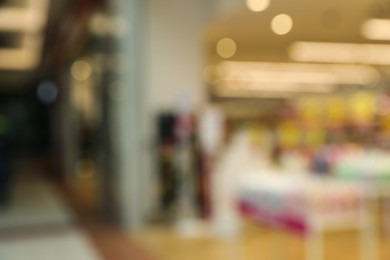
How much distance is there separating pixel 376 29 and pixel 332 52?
3.71 meters

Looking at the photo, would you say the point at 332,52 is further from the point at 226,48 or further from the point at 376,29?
the point at 376,29

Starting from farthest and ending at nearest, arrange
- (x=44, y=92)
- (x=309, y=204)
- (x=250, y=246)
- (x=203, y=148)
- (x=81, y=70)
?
(x=44, y=92)
(x=81, y=70)
(x=203, y=148)
(x=250, y=246)
(x=309, y=204)

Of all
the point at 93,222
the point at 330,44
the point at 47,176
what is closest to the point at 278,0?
the point at 93,222

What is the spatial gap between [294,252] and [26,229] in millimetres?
3470

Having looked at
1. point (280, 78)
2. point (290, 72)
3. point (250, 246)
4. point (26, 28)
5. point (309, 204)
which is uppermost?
point (26, 28)

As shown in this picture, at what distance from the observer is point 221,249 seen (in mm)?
5734

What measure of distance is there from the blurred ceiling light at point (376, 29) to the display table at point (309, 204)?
111 inches

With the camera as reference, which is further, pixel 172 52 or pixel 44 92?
pixel 44 92

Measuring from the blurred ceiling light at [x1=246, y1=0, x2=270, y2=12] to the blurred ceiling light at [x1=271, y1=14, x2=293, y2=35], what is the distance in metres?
0.45

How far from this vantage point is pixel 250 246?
582 cm

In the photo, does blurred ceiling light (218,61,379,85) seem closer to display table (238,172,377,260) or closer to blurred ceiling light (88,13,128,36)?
blurred ceiling light (88,13,128,36)

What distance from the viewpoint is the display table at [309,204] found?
376 cm

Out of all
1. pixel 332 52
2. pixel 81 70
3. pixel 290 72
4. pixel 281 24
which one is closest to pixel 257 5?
pixel 281 24

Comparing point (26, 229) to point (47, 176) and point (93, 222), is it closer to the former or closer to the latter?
point (93, 222)
